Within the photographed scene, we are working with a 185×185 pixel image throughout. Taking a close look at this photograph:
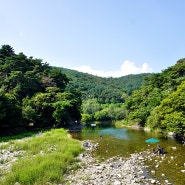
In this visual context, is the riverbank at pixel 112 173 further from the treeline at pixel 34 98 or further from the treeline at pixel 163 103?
the treeline at pixel 34 98

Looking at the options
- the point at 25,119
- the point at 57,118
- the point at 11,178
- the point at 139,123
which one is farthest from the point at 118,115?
the point at 11,178

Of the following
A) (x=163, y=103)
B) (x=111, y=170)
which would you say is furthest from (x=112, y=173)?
(x=163, y=103)

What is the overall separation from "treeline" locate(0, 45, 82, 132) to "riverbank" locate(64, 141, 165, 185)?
28211 millimetres

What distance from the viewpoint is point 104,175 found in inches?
705

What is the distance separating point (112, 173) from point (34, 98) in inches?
1895

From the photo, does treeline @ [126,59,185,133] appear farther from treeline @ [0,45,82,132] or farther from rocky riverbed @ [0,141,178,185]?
treeline @ [0,45,82,132]

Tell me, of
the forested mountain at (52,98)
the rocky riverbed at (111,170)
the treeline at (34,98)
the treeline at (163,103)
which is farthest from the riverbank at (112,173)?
the treeline at (34,98)

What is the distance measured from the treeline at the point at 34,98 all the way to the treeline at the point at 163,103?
19856mm

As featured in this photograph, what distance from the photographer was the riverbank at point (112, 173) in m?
16.5

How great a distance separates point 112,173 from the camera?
60.8 feet

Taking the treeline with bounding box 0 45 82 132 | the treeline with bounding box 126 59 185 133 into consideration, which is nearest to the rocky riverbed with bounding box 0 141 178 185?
the treeline with bounding box 126 59 185 133

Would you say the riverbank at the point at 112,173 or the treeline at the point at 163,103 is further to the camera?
the treeline at the point at 163,103

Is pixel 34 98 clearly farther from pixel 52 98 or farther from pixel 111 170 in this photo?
pixel 111 170

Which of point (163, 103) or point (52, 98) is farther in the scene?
point (52, 98)
